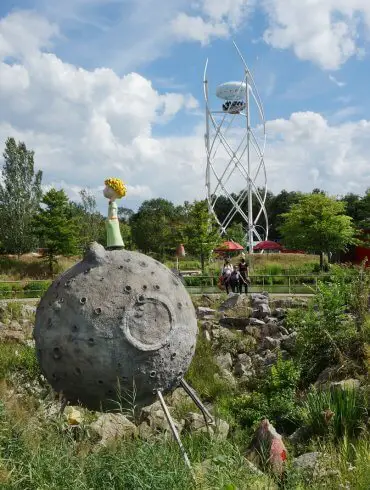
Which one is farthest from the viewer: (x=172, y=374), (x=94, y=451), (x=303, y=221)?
(x=303, y=221)

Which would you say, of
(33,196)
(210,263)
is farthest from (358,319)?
(33,196)

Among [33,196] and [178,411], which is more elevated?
[33,196]

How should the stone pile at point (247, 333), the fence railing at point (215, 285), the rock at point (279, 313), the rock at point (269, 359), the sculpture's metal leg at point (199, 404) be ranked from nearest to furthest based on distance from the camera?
the sculpture's metal leg at point (199, 404), the rock at point (269, 359), the stone pile at point (247, 333), the rock at point (279, 313), the fence railing at point (215, 285)

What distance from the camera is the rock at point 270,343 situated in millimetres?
10016

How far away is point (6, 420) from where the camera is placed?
489 centimetres

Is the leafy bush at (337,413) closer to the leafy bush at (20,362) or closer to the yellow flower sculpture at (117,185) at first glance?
the yellow flower sculpture at (117,185)

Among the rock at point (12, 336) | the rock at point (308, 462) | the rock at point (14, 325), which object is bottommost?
the rock at point (308, 462)

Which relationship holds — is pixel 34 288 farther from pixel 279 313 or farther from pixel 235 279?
pixel 279 313

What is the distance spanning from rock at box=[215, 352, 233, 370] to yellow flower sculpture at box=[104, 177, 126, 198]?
4.44m

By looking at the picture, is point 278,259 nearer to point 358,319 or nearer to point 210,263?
point 210,263

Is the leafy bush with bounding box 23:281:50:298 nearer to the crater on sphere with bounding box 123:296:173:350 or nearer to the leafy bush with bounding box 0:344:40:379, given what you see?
the leafy bush with bounding box 0:344:40:379

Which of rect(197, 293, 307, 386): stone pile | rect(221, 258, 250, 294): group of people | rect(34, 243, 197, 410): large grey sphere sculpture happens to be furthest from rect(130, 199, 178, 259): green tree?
rect(34, 243, 197, 410): large grey sphere sculpture

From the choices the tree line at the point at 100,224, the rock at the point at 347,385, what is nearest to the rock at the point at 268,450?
the rock at the point at 347,385

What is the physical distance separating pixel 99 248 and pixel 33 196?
35.3 metres
